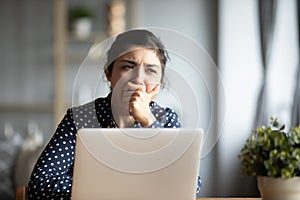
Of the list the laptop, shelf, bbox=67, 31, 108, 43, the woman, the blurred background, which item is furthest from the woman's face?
shelf, bbox=67, 31, 108, 43

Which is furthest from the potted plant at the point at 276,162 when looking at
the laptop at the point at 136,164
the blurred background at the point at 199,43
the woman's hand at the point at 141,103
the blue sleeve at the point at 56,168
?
the blurred background at the point at 199,43

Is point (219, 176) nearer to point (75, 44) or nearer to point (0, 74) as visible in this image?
point (75, 44)

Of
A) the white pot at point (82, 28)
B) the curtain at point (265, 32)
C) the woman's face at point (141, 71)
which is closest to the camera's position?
the woman's face at point (141, 71)

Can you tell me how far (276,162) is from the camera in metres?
1.46

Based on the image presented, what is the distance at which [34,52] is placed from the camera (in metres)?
5.31

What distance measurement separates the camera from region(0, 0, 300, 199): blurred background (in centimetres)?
495

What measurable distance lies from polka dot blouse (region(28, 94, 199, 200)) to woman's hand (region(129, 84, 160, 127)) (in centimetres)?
2

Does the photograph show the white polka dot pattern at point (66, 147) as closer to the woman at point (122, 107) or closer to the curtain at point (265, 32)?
the woman at point (122, 107)

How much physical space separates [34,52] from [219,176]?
1.90 m

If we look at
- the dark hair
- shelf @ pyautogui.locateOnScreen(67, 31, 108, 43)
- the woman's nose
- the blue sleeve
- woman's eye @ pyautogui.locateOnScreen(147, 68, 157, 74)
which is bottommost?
the blue sleeve

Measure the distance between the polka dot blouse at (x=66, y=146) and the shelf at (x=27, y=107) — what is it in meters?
3.30

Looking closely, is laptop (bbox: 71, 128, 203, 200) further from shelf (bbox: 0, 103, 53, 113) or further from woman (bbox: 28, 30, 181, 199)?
shelf (bbox: 0, 103, 53, 113)

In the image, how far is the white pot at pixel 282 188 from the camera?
1472 millimetres

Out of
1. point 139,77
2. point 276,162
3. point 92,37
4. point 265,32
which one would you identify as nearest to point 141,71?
point 139,77
